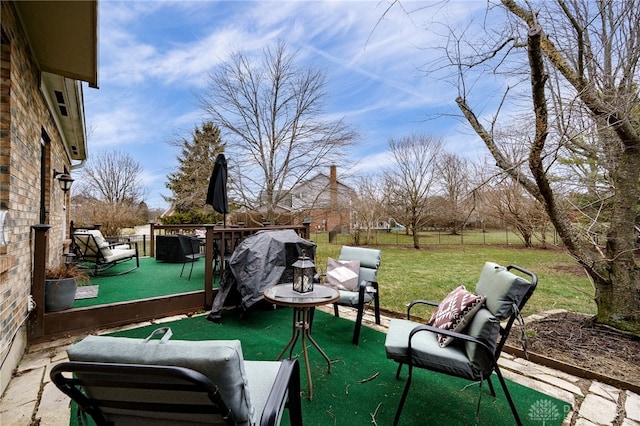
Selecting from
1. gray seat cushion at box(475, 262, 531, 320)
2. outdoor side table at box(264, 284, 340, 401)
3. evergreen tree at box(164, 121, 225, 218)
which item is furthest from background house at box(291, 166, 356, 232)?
gray seat cushion at box(475, 262, 531, 320)

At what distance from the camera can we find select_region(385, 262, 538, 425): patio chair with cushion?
1973 mm

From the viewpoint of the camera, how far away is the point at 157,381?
39.6 inches

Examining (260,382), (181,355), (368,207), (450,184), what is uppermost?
(450,184)

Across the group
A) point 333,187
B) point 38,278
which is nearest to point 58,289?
point 38,278

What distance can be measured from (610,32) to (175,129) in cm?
1379

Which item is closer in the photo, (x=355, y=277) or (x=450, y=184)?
(x=355, y=277)

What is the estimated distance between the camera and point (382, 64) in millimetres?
3889

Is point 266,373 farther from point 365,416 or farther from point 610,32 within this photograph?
point 610,32

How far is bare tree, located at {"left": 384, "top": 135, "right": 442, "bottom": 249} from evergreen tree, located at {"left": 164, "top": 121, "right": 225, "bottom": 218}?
27.1 ft

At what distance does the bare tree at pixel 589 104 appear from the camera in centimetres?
284

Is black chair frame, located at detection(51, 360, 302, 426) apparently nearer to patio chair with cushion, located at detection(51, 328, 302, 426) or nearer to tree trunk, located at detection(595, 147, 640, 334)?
patio chair with cushion, located at detection(51, 328, 302, 426)

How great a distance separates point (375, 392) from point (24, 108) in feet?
14.0

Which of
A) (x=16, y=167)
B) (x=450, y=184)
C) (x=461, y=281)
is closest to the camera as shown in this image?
(x=16, y=167)

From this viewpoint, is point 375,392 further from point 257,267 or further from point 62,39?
point 62,39
